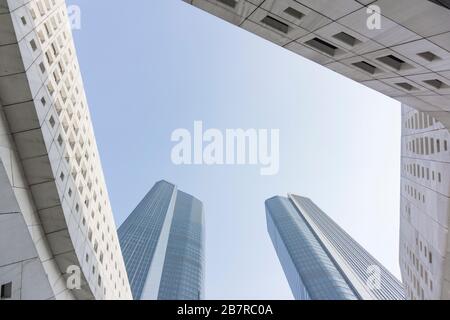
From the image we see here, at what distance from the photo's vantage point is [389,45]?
599 inches

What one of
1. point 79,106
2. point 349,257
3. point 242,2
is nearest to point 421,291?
point 242,2

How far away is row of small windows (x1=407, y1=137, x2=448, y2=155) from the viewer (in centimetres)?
2715

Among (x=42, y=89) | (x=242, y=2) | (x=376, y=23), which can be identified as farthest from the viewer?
(x=42, y=89)

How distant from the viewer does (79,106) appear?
2639cm

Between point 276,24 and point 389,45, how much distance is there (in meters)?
5.64

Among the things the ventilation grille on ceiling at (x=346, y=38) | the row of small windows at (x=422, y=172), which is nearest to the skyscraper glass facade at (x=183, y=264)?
the row of small windows at (x=422, y=172)

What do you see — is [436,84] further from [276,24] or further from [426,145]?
[426,145]

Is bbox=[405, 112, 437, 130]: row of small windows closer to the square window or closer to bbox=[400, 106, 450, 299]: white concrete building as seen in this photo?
bbox=[400, 106, 450, 299]: white concrete building

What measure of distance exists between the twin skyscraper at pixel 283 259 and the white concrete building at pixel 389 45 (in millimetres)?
117614

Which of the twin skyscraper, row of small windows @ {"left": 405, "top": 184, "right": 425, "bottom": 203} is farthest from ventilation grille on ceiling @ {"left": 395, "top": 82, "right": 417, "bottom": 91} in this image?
the twin skyscraper

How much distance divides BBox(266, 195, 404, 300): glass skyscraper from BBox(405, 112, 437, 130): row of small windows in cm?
11008
